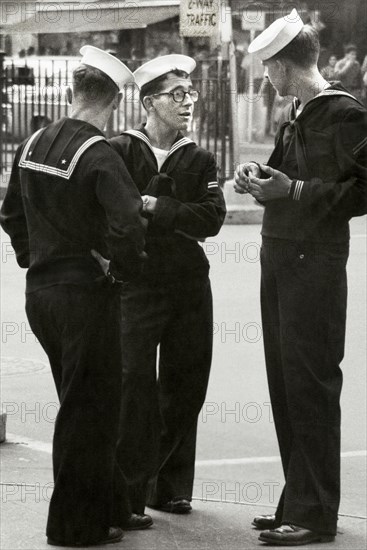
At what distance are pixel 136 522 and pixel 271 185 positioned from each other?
1.50m

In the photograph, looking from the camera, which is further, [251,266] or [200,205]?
[251,266]

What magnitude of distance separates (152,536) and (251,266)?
8563 mm

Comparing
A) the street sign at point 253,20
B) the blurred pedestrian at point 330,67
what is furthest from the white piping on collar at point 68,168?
the blurred pedestrian at point 330,67

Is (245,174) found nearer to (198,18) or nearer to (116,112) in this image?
(198,18)

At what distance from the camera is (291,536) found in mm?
5316

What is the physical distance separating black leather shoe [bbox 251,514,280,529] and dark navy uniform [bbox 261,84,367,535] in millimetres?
130

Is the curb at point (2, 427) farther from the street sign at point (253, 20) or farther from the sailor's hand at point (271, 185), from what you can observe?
the street sign at point (253, 20)

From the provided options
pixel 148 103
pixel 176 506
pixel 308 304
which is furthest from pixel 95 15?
pixel 308 304

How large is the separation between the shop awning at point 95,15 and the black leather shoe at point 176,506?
24264 mm

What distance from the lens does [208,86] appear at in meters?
19.5

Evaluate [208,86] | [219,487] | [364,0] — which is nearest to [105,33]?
[364,0]

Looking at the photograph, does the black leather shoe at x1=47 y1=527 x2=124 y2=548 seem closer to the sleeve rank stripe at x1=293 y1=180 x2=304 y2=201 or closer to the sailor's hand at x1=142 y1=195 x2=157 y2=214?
the sailor's hand at x1=142 y1=195 x2=157 y2=214

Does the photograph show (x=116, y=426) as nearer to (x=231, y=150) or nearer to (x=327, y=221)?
(x=327, y=221)

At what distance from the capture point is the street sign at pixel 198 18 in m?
18.0
